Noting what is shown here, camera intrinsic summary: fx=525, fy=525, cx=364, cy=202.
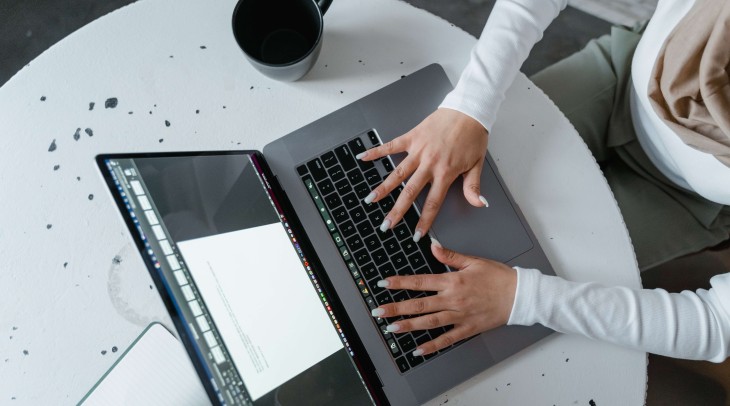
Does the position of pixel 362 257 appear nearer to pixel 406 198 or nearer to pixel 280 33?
pixel 406 198

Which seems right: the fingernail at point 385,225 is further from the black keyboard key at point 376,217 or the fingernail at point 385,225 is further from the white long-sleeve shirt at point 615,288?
the white long-sleeve shirt at point 615,288

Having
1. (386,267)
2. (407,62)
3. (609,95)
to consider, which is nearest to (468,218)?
(386,267)

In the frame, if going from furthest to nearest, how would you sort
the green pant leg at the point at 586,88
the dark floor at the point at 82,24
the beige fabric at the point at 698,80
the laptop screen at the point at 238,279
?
the dark floor at the point at 82,24
the green pant leg at the point at 586,88
the beige fabric at the point at 698,80
the laptop screen at the point at 238,279

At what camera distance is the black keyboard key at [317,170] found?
0.69 metres

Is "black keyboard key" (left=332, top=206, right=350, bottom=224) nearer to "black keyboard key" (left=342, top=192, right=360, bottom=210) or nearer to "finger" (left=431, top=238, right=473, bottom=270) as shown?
"black keyboard key" (left=342, top=192, right=360, bottom=210)

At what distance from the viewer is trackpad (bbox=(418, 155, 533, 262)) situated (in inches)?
27.6

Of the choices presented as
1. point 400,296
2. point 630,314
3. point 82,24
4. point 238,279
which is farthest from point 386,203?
point 82,24

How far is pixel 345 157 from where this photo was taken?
2.29ft

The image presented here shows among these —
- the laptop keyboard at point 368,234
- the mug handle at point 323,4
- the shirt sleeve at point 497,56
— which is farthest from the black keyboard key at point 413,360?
the mug handle at point 323,4

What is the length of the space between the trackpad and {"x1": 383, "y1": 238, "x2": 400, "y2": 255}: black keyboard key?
56mm

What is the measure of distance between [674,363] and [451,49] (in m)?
0.90

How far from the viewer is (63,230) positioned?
70 cm

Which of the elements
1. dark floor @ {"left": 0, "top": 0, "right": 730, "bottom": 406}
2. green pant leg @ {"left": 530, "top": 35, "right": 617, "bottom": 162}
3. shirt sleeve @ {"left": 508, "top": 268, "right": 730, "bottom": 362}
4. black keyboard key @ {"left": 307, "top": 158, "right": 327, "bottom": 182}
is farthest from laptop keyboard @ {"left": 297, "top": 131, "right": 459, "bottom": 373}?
dark floor @ {"left": 0, "top": 0, "right": 730, "bottom": 406}

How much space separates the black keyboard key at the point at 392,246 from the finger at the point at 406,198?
0.07ft
